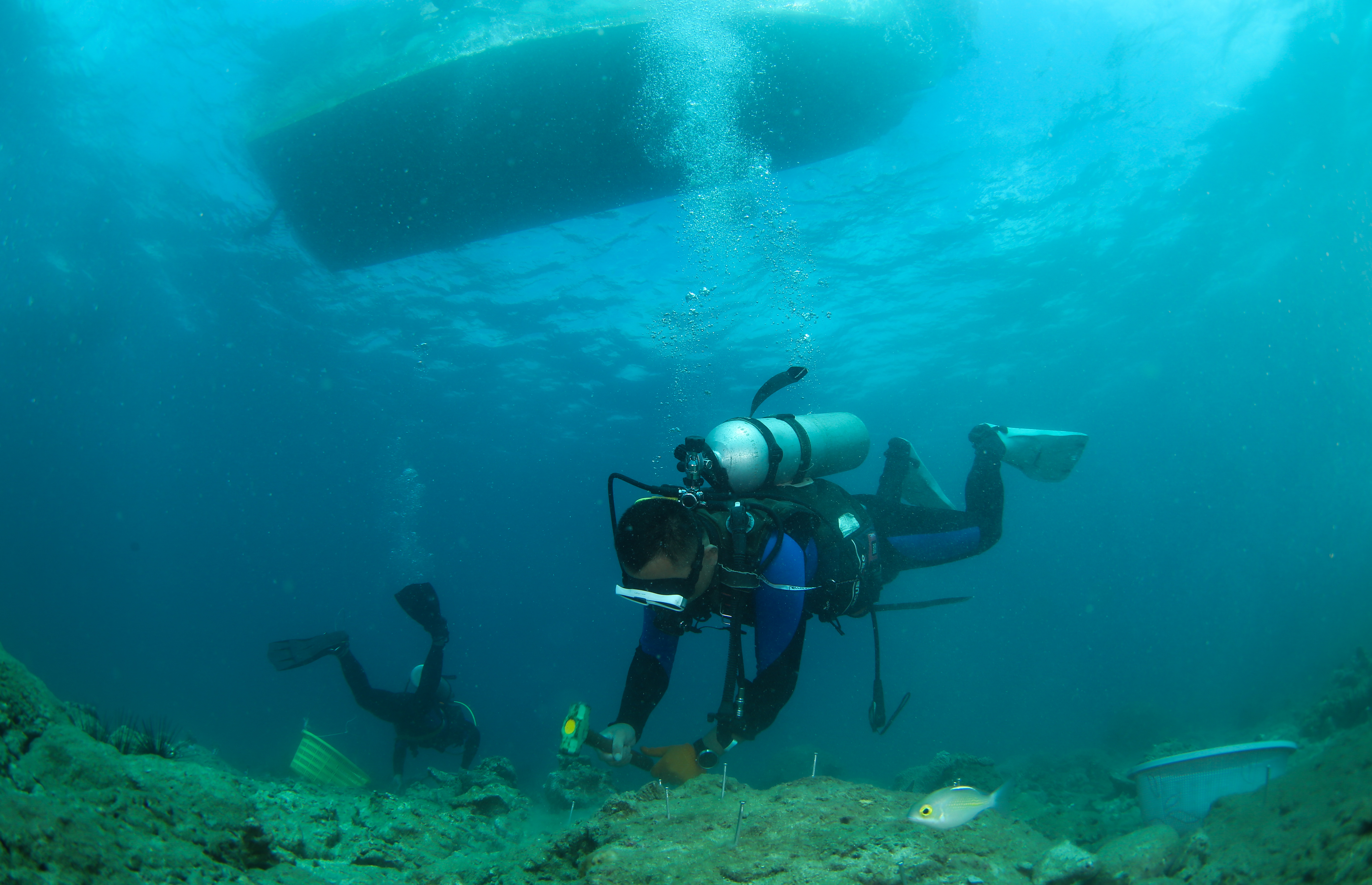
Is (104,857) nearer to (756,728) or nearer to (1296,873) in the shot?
(756,728)

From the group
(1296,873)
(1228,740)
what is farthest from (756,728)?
(1228,740)

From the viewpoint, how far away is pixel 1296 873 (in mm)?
1999

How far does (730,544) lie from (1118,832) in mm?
5971

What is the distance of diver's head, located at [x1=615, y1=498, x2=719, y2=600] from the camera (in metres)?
3.43

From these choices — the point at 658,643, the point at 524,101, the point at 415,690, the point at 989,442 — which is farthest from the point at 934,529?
the point at 524,101

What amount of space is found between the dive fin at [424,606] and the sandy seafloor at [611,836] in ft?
19.5

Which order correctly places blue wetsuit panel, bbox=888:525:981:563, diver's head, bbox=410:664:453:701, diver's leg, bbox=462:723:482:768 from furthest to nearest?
diver's leg, bbox=462:723:482:768 < diver's head, bbox=410:664:453:701 < blue wetsuit panel, bbox=888:525:981:563

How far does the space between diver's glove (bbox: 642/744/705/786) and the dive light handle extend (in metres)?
0.04

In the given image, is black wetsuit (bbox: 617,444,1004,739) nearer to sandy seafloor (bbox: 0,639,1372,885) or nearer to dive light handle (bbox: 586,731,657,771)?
dive light handle (bbox: 586,731,657,771)

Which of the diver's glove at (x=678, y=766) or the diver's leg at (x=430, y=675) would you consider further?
the diver's leg at (x=430, y=675)

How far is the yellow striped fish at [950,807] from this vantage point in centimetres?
287

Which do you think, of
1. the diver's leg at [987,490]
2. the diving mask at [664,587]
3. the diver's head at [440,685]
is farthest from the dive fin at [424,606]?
the diver's leg at [987,490]

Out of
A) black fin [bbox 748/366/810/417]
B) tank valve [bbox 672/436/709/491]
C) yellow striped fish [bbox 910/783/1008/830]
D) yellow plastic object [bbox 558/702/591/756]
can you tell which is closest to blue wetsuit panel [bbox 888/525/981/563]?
black fin [bbox 748/366/810/417]

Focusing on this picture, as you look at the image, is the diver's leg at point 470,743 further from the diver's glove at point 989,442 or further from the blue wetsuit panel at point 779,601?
the diver's glove at point 989,442
